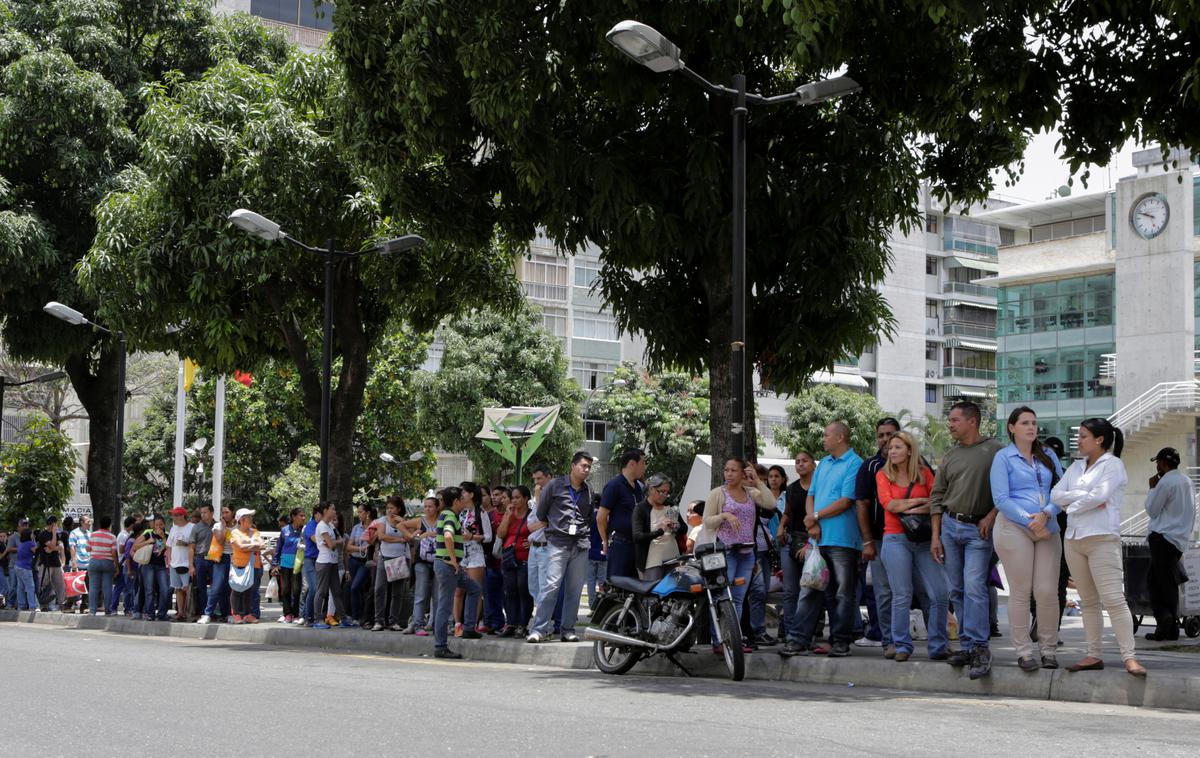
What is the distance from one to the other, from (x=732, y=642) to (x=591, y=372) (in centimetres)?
5491

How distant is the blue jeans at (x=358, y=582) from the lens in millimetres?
18578

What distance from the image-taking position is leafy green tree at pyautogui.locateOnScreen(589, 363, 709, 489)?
59.1 meters

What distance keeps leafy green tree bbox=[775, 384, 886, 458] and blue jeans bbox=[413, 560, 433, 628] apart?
49.4 metres

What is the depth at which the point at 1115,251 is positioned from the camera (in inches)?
2000

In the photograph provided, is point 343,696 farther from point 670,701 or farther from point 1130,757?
point 1130,757

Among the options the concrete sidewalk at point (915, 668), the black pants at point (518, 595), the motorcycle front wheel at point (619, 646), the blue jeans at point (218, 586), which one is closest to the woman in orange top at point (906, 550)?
the concrete sidewalk at point (915, 668)

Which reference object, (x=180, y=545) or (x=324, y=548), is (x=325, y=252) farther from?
(x=180, y=545)

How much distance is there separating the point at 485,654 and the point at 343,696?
15.5ft

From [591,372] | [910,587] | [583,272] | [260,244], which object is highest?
[583,272]

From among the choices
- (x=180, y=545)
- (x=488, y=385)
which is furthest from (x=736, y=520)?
(x=488, y=385)

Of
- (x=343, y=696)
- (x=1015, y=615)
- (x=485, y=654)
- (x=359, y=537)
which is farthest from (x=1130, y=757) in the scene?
(x=359, y=537)

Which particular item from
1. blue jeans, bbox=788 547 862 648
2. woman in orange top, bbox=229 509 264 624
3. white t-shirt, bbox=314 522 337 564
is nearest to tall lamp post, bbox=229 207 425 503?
white t-shirt, bbox=314 522 337 564

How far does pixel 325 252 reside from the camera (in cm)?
2089

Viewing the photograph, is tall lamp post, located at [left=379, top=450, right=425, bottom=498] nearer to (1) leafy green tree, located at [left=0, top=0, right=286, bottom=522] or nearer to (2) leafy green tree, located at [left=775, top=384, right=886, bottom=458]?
(1) leafy green tree, located at [left=0, top=0, right=286, bottom=522]
